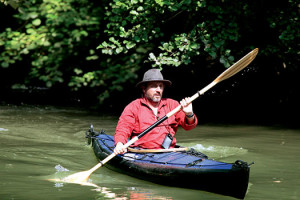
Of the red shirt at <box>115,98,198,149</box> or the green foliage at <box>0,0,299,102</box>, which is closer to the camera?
the red shirt at <box>115,98,198,149</box>

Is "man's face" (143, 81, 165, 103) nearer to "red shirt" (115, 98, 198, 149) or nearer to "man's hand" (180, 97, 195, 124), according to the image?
"red shirt" (115, 98, 198, 149)

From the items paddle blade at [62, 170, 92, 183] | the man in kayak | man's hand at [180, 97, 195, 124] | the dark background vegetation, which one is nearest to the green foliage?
the dark background vegetation

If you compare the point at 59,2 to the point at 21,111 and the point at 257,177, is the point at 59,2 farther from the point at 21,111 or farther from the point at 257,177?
the point at 257,177

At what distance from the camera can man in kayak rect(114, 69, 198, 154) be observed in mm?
5684

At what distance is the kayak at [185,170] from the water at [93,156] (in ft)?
0.28

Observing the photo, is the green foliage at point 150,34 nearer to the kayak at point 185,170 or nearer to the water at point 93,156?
the water at point 93,156

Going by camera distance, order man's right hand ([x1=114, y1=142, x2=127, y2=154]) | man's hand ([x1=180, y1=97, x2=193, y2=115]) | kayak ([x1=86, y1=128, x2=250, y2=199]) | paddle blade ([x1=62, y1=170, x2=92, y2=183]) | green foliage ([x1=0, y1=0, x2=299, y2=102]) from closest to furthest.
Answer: kayak ([x1=86, y1=128, x2=250, y2=199]) → paddle blade ([x1=62, y1=170, x2=92, y2=183]) → man's hand ([x1=180, y1=97, x2=193, y2=115]) → man's right hand ([x1=114, y1=142, x2=127, y2=154]) → green foliage ([x1=0, y1=0, x2=299, y2=102])

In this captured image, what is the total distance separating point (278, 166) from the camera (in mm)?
6215

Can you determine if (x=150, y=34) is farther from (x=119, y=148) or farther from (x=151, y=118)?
(x=119, y=148)

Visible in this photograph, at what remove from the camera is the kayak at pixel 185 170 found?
454 cm

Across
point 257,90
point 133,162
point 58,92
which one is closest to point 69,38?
point 58,92

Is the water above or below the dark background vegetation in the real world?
below

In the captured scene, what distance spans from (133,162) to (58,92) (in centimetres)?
980

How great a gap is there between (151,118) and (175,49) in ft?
13.1
